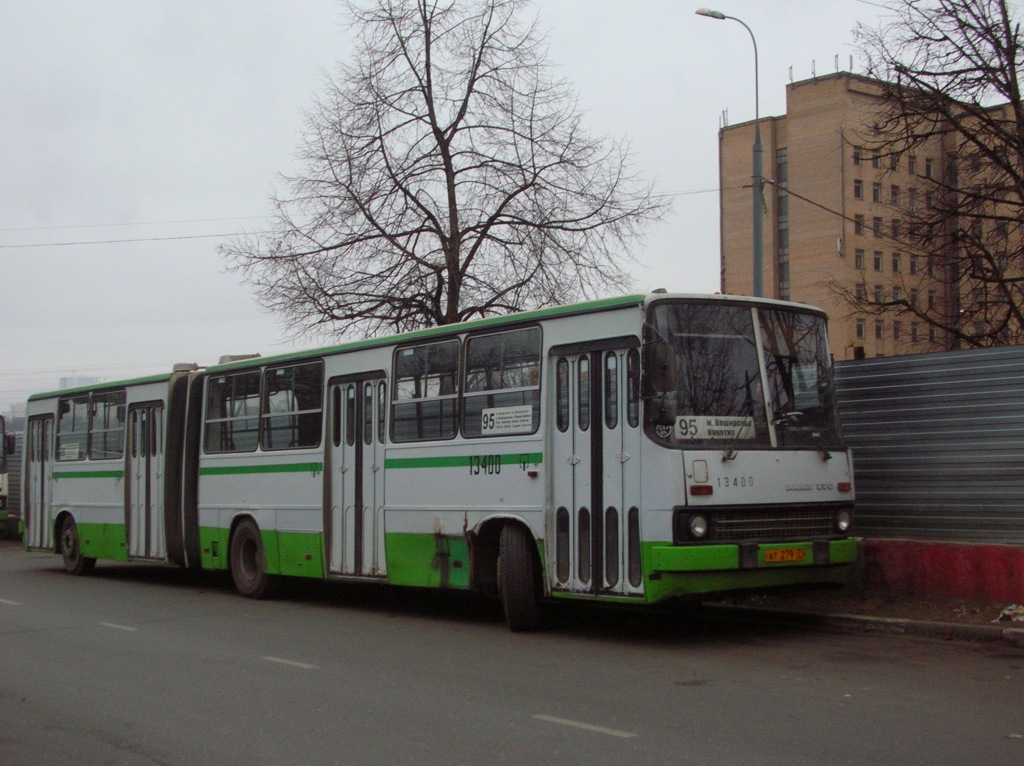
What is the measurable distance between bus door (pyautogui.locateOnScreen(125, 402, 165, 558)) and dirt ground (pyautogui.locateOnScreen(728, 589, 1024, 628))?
9.01 m

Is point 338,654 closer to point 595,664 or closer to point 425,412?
point 595,664

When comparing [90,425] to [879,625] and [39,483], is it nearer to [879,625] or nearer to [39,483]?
[39,483]

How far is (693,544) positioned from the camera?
10.3 m

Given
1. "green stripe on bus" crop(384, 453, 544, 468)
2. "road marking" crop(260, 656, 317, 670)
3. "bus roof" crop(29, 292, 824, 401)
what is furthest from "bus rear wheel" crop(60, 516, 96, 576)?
"road marking" crop(260, 656, 317, 670)

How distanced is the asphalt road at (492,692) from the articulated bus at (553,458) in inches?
28.4

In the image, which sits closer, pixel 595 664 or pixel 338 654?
pixel 595 664

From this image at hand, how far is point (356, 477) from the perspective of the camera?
14.2 metres

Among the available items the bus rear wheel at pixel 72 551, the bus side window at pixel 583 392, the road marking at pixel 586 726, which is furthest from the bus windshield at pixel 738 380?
the bus rear wheel at pixel 72 551

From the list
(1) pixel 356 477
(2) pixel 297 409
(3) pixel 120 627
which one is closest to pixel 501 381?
(1) pixel 356 477

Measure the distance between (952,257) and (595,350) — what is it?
46.2 feet

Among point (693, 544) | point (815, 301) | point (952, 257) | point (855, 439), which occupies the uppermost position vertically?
point (815, 301)

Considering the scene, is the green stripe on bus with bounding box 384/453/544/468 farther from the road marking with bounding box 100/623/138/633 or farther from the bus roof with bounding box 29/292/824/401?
the road marking with bounding box 100/623/138/633

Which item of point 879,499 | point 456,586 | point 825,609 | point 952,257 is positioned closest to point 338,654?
point 456,586

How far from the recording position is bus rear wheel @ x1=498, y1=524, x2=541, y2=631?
1172 centimetres
